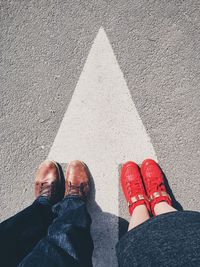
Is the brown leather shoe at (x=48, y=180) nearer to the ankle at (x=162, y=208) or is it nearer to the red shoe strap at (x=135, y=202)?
A: the red shoe strap at (x=135, y=202)

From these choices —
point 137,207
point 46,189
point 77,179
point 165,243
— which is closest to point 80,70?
point 77,179

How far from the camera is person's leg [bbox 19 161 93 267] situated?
73.2 inches

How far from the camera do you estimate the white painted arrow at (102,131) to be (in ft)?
8.48

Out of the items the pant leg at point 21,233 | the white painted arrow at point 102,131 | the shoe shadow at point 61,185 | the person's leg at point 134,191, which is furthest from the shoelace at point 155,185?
the pant leg at point 21,233

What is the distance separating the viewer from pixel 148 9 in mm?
2635

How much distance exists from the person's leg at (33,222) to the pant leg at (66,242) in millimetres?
120

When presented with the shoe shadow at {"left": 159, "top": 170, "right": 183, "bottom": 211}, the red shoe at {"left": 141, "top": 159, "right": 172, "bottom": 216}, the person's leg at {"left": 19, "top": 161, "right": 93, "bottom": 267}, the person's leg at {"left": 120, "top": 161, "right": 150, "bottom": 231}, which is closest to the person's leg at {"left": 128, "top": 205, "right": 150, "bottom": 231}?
the person's leg at {"left": 120, "top": 161, "right": 150, "bottom": 231}

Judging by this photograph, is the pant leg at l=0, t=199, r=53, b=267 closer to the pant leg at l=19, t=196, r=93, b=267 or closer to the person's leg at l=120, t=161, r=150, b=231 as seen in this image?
the pant leg at l=19, t=196, r=93, b=267

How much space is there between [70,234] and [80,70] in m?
1.45

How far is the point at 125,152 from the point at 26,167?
94cm

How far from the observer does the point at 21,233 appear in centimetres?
209

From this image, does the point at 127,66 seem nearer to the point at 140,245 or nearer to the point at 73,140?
the point at 73,140

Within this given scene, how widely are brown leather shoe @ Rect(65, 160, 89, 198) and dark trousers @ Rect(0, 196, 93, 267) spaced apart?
14 centimetres

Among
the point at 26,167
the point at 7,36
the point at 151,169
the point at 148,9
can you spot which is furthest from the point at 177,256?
the point at 7,36
